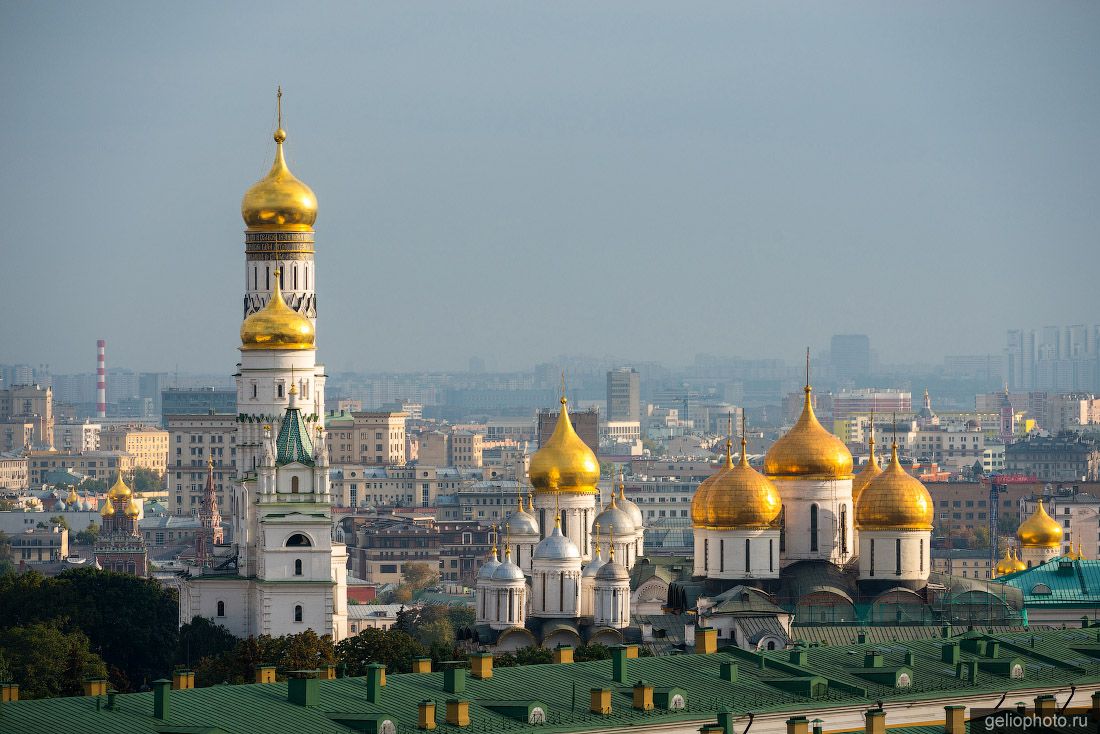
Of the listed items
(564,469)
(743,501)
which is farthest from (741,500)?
(564,469)

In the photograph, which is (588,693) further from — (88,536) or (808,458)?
(88,536)

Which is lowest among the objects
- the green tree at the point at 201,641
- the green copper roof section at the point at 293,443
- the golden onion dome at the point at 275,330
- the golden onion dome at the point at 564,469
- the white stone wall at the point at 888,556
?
the green tree at the point at 201,641

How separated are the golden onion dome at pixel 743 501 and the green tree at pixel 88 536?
2573 inches

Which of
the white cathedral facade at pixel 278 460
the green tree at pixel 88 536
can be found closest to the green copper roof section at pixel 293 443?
the white cathedral facade at pixel 278 460

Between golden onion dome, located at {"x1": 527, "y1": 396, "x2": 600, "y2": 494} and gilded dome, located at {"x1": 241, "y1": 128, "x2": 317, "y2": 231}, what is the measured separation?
916 centimetres

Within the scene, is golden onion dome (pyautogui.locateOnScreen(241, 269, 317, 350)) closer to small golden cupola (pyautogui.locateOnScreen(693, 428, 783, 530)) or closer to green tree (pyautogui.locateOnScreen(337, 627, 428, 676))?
small golden cupola (pyautogui.locateOnScreen(693, 428, 783, 530))

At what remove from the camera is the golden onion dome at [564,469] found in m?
64.1

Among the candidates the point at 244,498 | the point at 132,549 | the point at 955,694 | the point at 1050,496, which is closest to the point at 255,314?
the point at 244,498

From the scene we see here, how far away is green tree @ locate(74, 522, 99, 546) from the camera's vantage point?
12519 centimetres

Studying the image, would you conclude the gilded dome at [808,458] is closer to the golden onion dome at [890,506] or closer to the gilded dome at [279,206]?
the golden onion dome at [890,506]

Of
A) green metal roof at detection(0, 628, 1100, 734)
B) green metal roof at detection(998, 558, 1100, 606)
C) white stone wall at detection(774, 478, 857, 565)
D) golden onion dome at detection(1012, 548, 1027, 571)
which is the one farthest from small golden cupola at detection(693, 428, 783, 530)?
green metal roof at detection(0, 628, 1100, 734)

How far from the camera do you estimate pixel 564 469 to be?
64125mm

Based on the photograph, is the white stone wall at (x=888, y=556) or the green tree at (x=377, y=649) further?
the white stone wall at (x=888, y=556)

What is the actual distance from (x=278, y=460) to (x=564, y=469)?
541cm
